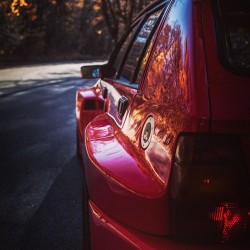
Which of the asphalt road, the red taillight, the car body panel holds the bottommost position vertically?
the asphalt road

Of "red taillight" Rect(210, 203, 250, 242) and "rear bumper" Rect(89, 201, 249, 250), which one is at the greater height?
"red taillight" Rect(210, 203, 250, 242)

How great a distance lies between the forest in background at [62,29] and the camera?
81.7ft

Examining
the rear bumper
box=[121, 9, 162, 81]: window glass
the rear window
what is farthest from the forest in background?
the rear bumper

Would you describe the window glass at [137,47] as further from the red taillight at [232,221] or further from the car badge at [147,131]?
the red taillight at [232,221]

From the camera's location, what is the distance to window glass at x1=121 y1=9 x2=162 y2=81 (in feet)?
7.48

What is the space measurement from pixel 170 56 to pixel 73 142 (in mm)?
4496

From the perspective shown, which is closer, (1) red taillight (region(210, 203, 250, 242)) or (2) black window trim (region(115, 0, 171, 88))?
(1) red taillight (region(210, 203, 250, 242))

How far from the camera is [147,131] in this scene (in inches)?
64.5

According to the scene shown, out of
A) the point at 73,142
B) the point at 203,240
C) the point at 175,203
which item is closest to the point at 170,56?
the point at 175,203

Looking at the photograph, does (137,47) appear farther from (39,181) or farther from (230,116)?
(39,181)

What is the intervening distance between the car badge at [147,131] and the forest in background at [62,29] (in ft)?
68.8

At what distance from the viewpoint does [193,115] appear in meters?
1.31

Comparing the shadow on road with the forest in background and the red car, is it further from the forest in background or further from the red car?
the forest in background

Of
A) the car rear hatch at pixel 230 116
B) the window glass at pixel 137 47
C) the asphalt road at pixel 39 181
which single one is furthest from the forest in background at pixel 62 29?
the car rear hatch at pixel 230 116
